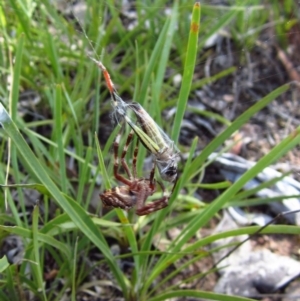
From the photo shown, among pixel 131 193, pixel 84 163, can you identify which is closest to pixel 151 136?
pixel 131 193

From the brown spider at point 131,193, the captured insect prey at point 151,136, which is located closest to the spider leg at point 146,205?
the brown spider at point 131,193

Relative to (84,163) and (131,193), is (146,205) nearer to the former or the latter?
(131,193)

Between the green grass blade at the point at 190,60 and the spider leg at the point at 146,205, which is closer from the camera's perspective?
the green grass blade at the point at 190,60

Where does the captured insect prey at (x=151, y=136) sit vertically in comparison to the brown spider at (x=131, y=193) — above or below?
above

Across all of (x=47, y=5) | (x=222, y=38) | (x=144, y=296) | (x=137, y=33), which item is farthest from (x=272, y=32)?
(x=144, y=296)

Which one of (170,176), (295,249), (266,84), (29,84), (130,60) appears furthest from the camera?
(266,84)

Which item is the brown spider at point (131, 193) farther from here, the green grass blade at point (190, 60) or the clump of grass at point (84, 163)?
the green grass blade at point (190, 60)

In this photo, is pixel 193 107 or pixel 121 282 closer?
pixel 121 282

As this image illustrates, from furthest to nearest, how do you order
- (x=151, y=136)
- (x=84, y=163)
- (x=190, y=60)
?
(x=84, y=163), (x=190, y=60), (x=151, y=136)

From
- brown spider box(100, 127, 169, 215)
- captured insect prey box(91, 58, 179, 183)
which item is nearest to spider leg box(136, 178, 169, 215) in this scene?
brown spider box(100, 127, 169, 215)

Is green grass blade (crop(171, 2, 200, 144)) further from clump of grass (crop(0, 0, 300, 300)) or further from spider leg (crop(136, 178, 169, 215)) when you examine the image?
spider leg (crop(136, 178, 169, 215))

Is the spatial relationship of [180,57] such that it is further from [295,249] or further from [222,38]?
[295,249]
